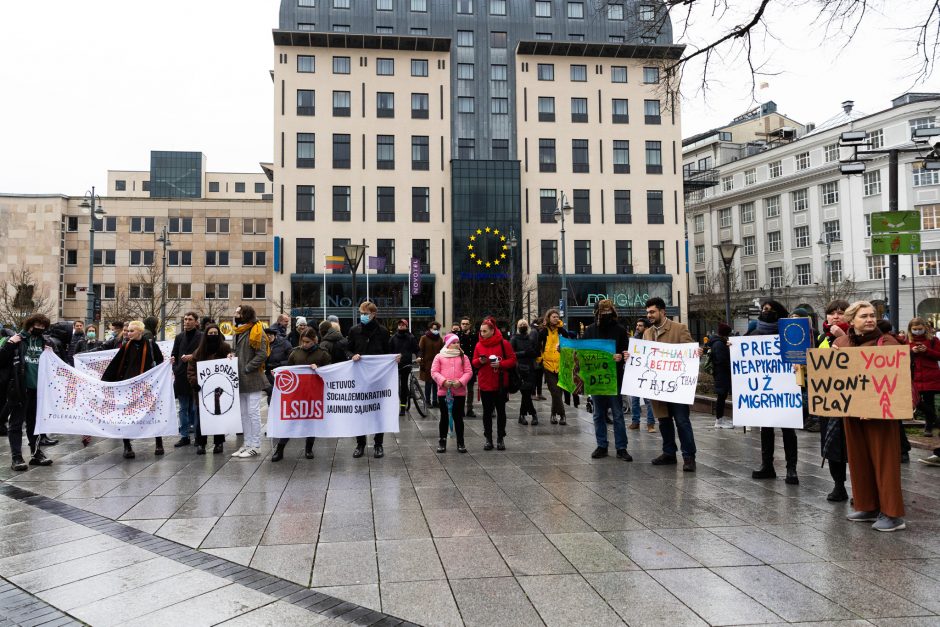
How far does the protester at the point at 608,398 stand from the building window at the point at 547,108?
45684mm

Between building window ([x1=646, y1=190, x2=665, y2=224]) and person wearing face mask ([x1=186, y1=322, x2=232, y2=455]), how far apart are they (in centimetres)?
4748

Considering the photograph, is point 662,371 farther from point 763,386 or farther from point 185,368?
point 185,368

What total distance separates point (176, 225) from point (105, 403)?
57.7 metres

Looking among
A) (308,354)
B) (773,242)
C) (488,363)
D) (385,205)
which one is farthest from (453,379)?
(773,242)

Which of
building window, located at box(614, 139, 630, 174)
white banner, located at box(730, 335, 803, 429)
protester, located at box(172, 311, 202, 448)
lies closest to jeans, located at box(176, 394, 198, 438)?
protester, located at box(172, 311, 202, 448)

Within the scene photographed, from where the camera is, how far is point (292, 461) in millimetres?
9016

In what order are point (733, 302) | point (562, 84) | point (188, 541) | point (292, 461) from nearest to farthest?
point (188, 541) → point (292, 461) → point (562, 84) → point (733, 302)

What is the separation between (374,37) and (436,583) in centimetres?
5088

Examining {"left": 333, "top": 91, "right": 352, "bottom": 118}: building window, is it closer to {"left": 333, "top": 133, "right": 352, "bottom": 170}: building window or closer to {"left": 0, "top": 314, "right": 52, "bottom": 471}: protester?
{"left": 333, "top": 133, "right": 352, "bottom": 170}: building window

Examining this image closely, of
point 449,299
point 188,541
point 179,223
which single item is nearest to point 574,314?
point 449,299

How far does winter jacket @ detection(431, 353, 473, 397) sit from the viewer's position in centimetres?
921

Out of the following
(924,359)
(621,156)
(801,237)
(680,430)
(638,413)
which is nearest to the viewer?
(680,430)

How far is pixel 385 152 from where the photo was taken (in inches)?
1989

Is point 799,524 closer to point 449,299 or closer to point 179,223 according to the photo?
point 449,299
